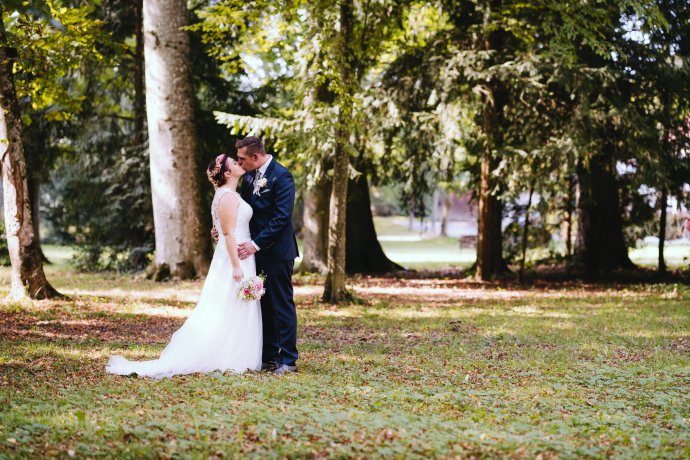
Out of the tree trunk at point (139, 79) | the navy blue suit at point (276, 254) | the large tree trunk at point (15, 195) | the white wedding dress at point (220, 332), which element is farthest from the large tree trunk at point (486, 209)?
the white wedding dress at point (220, 332)

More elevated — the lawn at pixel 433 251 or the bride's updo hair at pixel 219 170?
the bride's updo hair at pixel 219 170

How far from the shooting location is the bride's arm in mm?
6914

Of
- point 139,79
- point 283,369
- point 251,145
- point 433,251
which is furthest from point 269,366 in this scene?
point 433,251

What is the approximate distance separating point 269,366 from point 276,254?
1.06 metres

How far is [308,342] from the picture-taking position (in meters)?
9.27

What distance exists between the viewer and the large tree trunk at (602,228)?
61.0 ft

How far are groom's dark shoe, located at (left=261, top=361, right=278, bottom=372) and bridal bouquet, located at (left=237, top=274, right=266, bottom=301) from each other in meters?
0.70

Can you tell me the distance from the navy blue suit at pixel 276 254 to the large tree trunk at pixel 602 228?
41.5 ft

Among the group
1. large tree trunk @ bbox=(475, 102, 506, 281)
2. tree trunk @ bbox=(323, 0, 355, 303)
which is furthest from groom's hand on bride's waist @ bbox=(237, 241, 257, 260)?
large tree trunk @ bbox=(475, 102, 506, 281)

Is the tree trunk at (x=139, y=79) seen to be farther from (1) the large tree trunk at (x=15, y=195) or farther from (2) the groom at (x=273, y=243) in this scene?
(2) the groom at (x=273, y=243)

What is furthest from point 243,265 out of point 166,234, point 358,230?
point 358,230

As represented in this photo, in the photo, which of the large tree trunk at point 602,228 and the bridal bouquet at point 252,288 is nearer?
the bridal bouquet at point 252,288

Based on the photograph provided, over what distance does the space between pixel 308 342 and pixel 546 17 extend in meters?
8.85

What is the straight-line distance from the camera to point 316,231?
61.9 feet
